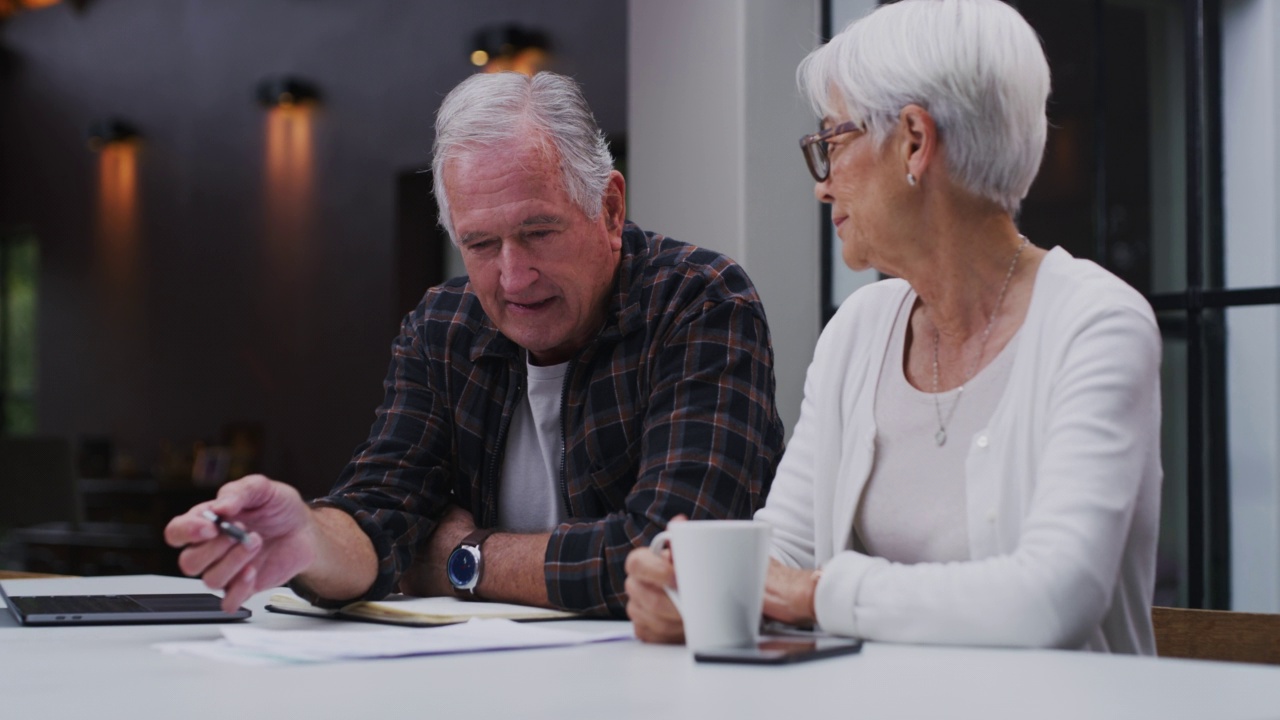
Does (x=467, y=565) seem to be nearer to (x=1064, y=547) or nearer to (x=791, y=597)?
(x=791, y=597)

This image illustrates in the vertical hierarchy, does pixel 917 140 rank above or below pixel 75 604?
above

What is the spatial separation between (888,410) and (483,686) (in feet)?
2.29

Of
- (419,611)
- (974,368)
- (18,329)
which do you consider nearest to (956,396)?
(974,368)

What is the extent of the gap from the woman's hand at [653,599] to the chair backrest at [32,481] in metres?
5.96

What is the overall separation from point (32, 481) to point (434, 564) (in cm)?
545

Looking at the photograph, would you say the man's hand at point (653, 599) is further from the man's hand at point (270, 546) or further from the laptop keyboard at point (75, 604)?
the laptop keyboard at point (75, 604)

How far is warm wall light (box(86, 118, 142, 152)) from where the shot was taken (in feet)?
27.3

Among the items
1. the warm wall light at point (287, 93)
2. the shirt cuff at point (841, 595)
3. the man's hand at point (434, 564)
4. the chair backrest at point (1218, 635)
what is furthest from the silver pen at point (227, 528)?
the warm wall light at point (287, 93)

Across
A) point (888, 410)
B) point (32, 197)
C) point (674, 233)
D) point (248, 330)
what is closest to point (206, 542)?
point (888, 410)

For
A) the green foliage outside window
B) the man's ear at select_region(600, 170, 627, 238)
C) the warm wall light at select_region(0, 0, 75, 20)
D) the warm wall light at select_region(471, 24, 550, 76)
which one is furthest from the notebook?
the green foliage outside window

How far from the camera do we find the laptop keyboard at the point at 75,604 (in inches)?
57.2

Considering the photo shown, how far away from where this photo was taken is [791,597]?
4.15ft

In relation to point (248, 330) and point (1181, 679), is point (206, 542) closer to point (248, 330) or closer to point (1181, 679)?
point (1181, 679)

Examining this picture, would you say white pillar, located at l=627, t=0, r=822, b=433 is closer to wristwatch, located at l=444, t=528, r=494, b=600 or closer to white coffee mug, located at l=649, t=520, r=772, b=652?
wristwatch, located at l=444, t=528, r=494, b=600
